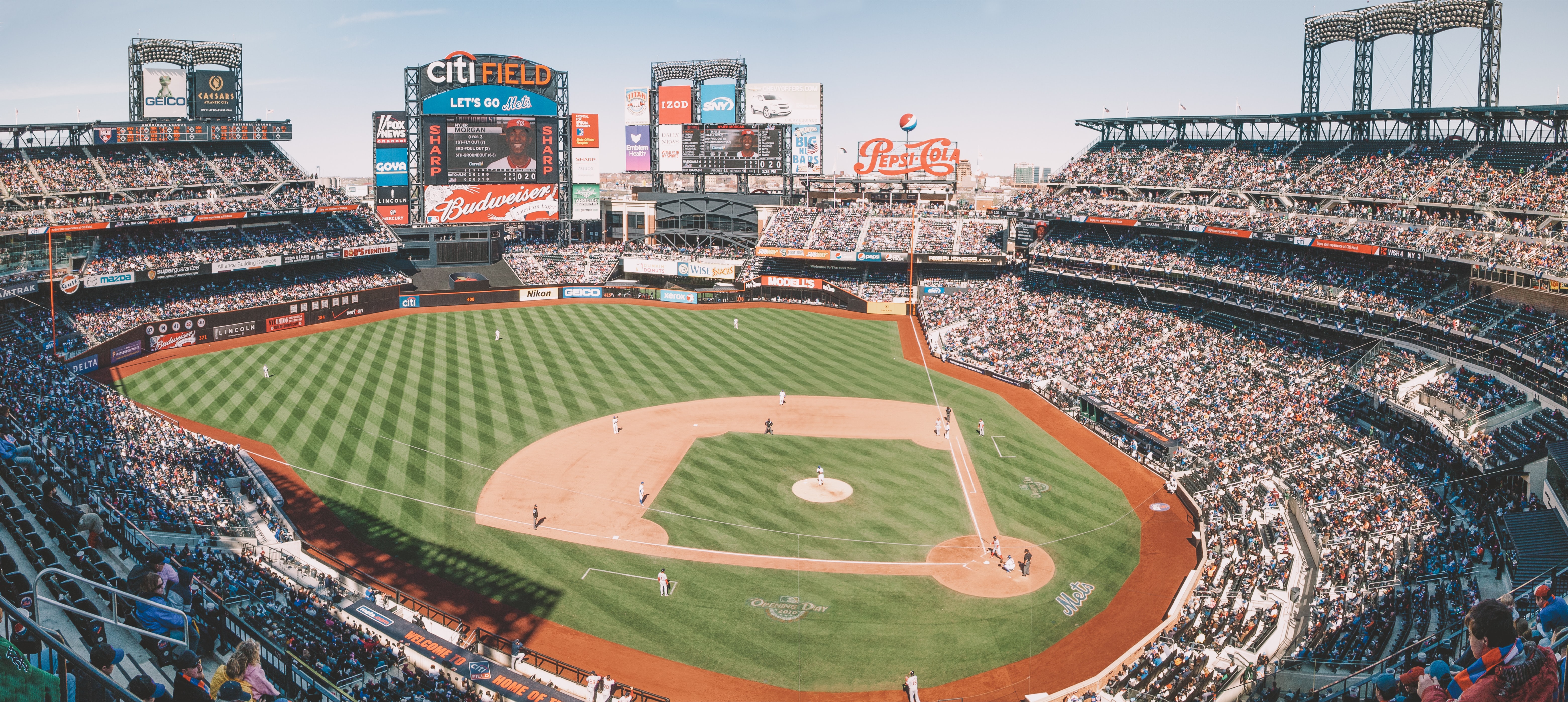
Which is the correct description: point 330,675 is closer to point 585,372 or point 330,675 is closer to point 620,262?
point 585,372

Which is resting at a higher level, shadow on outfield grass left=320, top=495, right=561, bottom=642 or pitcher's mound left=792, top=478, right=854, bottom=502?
pitcher's mound left=792, top=478, right=854, bottom=502

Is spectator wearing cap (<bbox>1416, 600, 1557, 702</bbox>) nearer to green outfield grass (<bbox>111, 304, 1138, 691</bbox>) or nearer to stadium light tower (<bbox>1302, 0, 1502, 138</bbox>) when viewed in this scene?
green outfield grass (<bbox>111, 304, 1138, 691</bbox>)

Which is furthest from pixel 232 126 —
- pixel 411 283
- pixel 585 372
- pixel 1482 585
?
pixel 1482 585

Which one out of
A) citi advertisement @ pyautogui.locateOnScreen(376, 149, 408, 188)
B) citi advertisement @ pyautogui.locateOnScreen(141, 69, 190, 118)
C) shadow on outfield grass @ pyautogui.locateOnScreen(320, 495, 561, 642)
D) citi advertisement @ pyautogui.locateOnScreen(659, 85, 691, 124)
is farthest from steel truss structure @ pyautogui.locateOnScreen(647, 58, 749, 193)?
shadow on outfield grass @ pyautogui.locateOnScreen(320, 495, 561, 642)

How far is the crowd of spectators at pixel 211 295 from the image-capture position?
48.3 metres

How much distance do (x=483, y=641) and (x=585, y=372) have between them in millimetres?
26078

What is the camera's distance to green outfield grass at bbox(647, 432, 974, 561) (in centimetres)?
2753

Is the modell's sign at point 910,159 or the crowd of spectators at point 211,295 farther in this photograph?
the modell's sign at point 910,159

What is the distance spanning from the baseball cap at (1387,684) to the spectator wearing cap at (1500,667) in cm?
33

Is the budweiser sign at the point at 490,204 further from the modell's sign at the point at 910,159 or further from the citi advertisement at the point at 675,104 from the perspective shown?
the modell's sign at the point at 910,159

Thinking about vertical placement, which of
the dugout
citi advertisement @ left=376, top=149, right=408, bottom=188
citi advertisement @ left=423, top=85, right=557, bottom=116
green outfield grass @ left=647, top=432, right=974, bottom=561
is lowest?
green outfield grass @ left=647, top=432, right=974, bottom=561

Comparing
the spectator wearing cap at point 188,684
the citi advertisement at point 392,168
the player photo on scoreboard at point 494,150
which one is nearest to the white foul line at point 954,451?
the spectator wearing cap at point 188,684

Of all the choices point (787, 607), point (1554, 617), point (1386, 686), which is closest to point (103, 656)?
point (1386, 686)

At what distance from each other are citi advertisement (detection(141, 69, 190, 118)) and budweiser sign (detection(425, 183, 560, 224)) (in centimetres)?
1897
